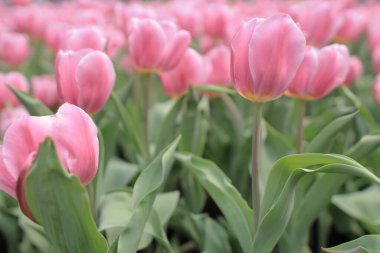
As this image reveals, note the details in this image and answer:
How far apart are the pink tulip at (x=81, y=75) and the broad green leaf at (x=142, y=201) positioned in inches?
6.1

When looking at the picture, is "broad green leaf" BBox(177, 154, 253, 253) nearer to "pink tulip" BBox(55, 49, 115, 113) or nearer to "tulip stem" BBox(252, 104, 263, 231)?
"tulip stem" BBox(252, 104, 263, 231)

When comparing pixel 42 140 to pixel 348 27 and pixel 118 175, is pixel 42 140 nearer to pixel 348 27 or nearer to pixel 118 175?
pixel 118 175

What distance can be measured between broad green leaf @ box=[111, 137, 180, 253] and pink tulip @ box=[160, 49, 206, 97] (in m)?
0.42

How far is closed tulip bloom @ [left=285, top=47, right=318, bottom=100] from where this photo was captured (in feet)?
3.07

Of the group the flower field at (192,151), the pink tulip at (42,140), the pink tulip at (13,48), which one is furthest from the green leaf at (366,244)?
the pink tulip at (13,48)

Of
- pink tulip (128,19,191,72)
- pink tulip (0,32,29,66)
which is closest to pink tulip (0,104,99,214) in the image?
pink tulip (128,19,191,72)

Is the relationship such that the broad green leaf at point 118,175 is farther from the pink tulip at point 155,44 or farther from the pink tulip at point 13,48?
the pink tulip at point 13,48

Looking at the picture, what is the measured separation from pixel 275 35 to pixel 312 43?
26.1 inches

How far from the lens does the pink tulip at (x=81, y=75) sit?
33.8 inches

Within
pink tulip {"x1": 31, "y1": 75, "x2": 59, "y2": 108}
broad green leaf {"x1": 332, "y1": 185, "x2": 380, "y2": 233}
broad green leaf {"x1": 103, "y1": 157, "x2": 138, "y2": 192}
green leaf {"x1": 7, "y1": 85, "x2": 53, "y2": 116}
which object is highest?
green leaf {"x1": 7, "y1": 85, "x2": 53, "y2": 116}

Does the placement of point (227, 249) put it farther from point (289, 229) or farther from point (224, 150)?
point (224, 150)

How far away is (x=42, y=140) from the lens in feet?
2.11

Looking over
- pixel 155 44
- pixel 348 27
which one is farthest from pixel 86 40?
pixel 348 27

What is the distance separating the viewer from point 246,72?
0.77 meters
